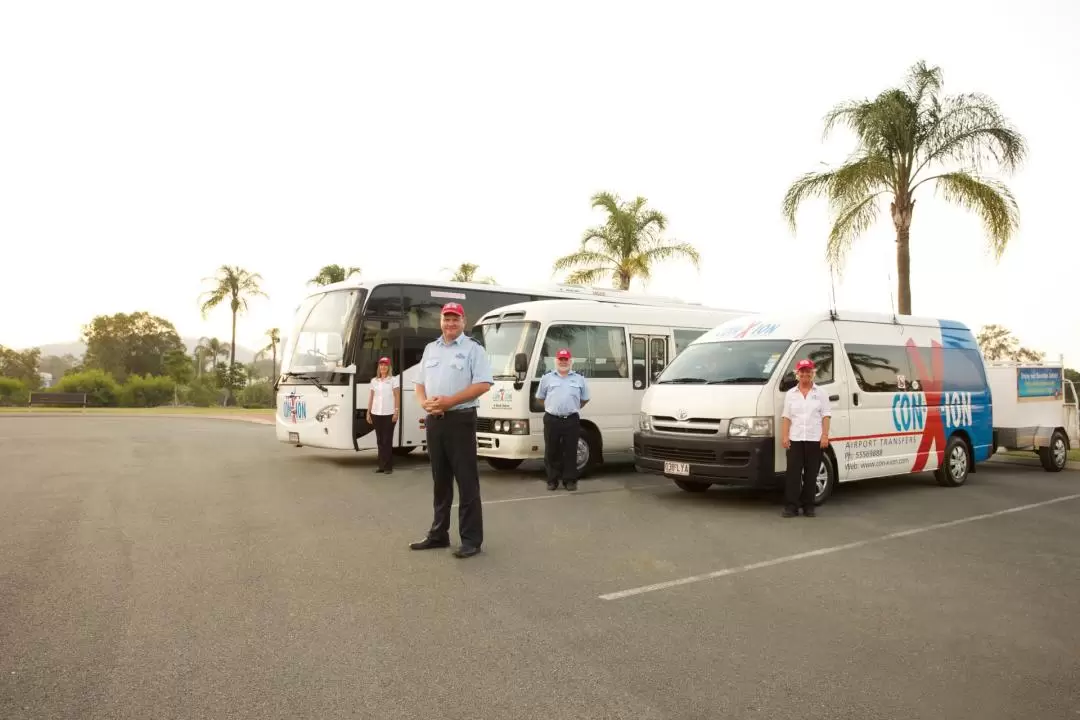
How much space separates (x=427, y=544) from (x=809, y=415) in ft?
13.9

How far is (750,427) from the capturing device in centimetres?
898

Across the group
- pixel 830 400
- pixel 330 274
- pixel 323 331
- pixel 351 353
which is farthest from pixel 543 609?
pixel 330 274

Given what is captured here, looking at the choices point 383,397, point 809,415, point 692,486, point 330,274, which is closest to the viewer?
point 809,415

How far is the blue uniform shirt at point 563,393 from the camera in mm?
10945

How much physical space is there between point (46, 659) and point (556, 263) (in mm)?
24872

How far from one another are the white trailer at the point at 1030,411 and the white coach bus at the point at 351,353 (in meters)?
9.13

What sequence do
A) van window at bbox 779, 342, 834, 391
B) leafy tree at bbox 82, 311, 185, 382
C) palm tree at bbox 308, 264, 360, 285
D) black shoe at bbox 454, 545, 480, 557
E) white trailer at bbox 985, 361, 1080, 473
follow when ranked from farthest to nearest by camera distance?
leafy tree at bbox 82, 311, 185, 382
palm tree at bbox 308, 264, 360, 285
white trailer at bbox 985, 361, 1080, 473
van window at bbox 779, 342, 834, 391
black shoe at bbox 454, 545, 480, 557

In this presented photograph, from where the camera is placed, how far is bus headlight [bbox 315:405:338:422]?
13.5m

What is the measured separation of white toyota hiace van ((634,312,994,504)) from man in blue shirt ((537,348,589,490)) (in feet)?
3.57

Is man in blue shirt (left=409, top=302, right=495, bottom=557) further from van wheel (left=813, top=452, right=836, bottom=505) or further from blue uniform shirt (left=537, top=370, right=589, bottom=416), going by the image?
van wheel (left=813, top=452, right=836, bottom=505)

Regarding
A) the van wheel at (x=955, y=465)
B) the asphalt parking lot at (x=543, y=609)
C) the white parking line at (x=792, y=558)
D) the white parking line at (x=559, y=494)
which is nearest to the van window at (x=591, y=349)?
the white parking line at (x=559, y=494)

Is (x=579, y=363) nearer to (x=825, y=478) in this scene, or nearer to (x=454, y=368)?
(x=825, y=478)

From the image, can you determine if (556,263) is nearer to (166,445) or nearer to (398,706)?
(166,445)

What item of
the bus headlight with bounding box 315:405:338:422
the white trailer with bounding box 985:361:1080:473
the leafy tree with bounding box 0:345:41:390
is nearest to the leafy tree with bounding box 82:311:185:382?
the leafy tree with bounding box 0:345:41:390
